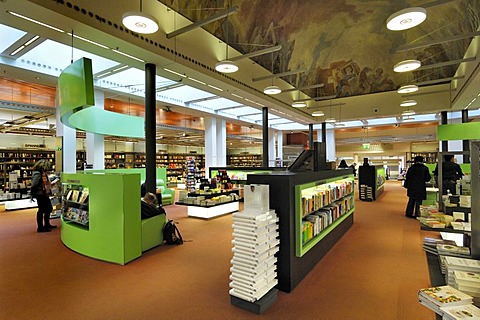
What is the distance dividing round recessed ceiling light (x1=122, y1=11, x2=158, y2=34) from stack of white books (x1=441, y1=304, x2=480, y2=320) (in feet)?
16.1

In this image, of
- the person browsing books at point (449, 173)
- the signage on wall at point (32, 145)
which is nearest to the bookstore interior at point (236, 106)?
the signage on wall at point (32, 145)

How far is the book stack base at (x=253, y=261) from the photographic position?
9.13ft

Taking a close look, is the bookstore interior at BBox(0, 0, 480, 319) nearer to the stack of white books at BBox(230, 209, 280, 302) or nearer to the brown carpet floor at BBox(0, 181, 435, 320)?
the stack of white books at BBox(230, 209, 280, 302)

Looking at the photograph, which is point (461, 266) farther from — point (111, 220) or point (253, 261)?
point (111, 220)

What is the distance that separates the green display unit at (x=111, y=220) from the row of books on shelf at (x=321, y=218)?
275cm

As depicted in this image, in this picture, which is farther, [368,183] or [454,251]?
[368,183]

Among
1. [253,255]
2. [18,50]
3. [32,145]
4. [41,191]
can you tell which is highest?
[18,50]

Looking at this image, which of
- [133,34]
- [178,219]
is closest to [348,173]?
[178,219]

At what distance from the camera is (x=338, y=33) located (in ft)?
29.5

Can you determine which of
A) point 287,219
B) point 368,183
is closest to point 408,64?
point 287,219

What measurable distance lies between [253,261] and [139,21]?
12.8ft

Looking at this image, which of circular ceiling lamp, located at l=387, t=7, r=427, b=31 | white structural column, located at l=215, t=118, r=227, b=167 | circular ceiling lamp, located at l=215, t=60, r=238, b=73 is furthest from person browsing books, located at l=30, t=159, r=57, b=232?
white structural column, located at l=215, t=118, r=227, b=167

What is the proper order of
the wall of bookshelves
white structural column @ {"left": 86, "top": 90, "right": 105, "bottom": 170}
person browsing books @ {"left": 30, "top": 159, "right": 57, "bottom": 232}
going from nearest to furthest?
person browsing books @ {"left": 30, "top": 159, "right": 57, "bottom": 232} < white structural column @ {"left": 86, "top": 90, "right": 105, "bottom": 170} < the wall of bookshelves

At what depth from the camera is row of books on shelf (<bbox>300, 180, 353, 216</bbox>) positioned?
145 inches
